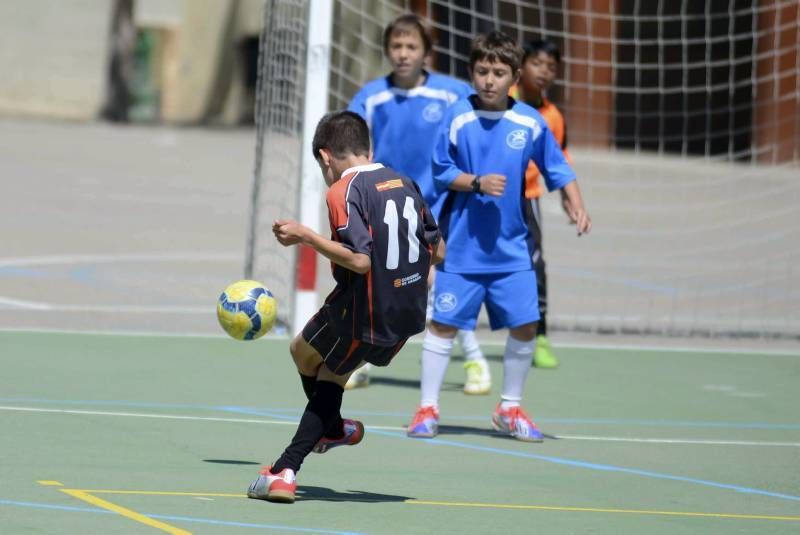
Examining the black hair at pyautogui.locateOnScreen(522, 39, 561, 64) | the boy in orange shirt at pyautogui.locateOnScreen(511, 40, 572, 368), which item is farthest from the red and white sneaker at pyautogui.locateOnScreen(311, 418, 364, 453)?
the black hair at pyautogui.locateOnScreen(522, 39, 561, 64)

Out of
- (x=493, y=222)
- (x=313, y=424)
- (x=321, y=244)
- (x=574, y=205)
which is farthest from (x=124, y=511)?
(x=574, y=205)

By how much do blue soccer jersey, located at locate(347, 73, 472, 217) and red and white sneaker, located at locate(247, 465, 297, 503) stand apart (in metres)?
3.63

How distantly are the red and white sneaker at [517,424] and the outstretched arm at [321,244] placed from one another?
2157 mm

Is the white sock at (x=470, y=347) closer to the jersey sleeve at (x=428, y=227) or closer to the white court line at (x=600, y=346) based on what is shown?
the white court line at (x=600, y=346)

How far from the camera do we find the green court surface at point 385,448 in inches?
249

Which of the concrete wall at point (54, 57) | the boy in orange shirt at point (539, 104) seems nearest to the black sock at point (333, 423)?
the boy in orange shirt at point (539, 104)

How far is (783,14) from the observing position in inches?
757

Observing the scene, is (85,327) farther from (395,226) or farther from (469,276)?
(395,226)

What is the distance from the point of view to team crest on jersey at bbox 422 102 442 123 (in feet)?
32.1

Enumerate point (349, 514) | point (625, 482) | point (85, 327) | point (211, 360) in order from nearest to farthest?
point (349, 514) < point (625, 482) < point (211, 360) < point (85, 327)

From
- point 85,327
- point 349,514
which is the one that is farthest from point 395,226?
point 85,327

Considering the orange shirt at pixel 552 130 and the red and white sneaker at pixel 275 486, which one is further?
the orange shirt at pixel 552 130

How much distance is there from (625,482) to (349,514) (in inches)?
63.7

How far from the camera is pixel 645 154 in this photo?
90.4ft
